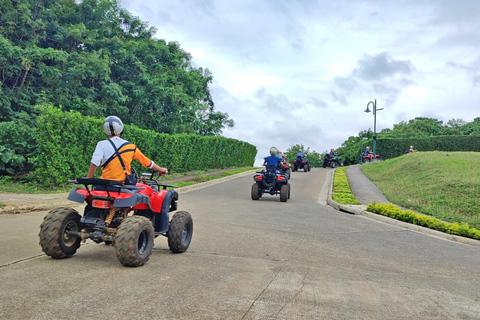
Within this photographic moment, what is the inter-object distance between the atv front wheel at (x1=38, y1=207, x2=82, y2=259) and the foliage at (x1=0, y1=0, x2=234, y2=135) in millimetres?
14148

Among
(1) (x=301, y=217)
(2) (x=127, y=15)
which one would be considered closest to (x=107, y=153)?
(1) (x=301, y=217)

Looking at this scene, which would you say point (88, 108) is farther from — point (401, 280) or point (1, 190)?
point (401, 280)

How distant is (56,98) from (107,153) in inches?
640

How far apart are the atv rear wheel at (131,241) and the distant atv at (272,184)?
10.3 meters

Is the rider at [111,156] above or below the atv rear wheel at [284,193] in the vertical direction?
above

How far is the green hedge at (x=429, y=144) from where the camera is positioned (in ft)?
143

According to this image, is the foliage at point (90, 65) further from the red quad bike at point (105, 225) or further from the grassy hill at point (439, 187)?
the grassy hill at point (439, 187)

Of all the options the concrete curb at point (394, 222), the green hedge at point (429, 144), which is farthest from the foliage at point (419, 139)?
the concrete curb at point (394, 222)

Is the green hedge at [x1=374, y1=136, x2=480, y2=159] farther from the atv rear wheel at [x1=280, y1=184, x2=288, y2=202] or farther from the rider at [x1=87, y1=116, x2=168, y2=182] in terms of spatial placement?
the rider at [x1=87, y1=116, x2=168, y2=182]

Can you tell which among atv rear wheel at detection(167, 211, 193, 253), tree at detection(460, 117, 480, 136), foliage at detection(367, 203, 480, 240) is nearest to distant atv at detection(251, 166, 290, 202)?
foliage at detection(367, 203, 480, 240)

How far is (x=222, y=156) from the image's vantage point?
110 feet

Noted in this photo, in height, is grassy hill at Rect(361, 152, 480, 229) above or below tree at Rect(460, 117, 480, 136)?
below

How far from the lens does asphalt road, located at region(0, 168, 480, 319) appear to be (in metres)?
3.69

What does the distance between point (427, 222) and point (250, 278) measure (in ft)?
24.1
